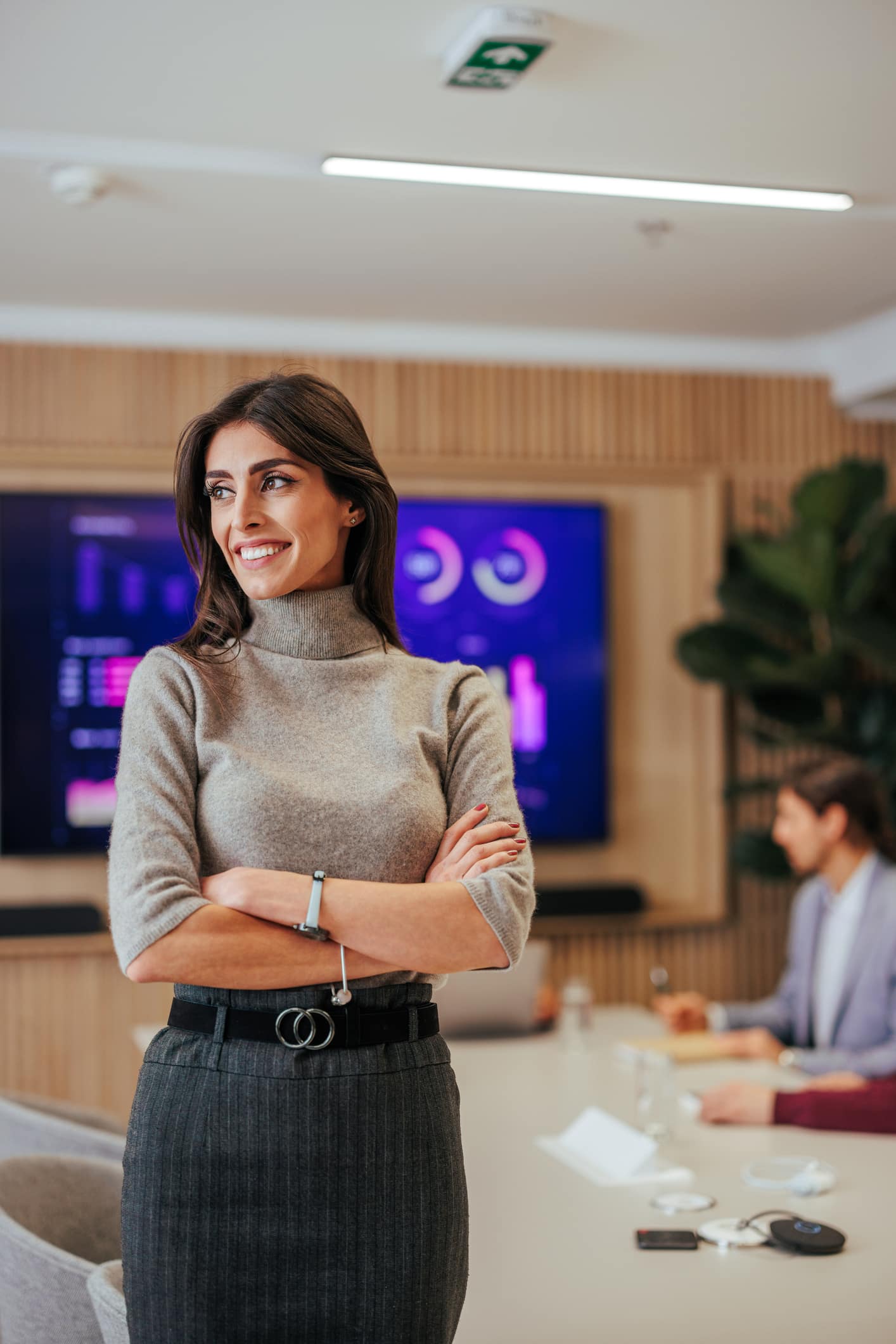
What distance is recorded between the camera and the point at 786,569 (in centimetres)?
479

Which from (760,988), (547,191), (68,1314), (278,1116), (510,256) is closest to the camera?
(278,1116)

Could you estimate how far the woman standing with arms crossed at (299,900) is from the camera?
1453 mm

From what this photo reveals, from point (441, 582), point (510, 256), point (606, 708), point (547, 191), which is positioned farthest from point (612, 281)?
point (606, 708)

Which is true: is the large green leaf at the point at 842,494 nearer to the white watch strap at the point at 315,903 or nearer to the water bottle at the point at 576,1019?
the water bottle at the point at 576,1019

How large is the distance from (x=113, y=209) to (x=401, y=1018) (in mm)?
2933

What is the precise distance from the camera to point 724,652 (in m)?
Answer: 4.93

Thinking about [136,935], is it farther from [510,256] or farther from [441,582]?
[441,582]

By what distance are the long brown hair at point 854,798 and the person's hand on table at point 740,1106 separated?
1.04m

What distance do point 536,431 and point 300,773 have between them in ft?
12.2

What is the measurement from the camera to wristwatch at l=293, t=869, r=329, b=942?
4.95 feet

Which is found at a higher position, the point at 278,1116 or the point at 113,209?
the point at 113,209

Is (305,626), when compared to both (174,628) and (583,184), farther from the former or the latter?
(174,628)

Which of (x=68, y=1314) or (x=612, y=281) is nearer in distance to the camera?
(x=68, y=1314)

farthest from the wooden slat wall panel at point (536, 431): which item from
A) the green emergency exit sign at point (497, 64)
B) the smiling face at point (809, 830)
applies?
the green emergency exit sign at point (497, 64)
